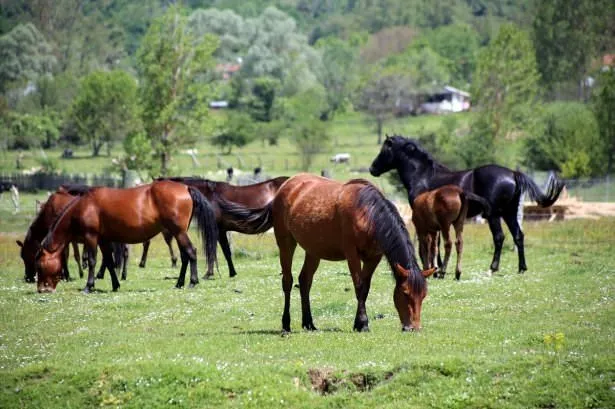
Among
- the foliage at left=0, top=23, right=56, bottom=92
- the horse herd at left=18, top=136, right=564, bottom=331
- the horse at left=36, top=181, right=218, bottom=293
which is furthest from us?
the foliage at left=0, top=23, right=56, bottom=92

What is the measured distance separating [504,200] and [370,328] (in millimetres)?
9163

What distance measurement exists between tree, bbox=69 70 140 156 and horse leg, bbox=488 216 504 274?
72968 mm

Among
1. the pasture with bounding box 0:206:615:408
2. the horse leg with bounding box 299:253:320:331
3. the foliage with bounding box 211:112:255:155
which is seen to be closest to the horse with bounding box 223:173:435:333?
the horse leg with bounding box 299:253:320:331

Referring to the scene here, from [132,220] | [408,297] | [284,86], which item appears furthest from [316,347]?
[284,86]

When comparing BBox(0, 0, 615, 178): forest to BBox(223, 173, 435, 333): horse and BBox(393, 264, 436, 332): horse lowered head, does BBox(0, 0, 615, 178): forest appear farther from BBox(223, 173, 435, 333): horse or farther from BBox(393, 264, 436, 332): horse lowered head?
BBox(393, 264, 436, 332): horse lowered head

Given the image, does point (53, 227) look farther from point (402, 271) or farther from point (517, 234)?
point (517, 234)

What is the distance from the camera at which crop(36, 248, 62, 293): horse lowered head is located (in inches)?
769

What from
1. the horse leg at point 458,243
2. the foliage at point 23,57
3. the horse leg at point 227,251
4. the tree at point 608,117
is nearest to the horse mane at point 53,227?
the horse leg at point 227,251

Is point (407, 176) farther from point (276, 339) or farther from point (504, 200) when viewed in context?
point (276, 339)

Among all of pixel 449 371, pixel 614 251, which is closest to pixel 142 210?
pixel 449 371

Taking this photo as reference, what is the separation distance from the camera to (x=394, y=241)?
13039mm

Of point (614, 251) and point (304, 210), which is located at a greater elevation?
point (304, 210)

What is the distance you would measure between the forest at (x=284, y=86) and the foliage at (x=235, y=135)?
0.19 m

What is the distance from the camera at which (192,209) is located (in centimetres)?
1995
